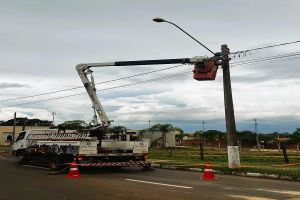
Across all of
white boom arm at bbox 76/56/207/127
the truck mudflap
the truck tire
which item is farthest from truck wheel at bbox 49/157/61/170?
white boom arm at bbox 76/56/207/127

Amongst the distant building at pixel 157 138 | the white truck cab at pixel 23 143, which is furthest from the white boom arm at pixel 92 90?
the distant building at pixel 157 138

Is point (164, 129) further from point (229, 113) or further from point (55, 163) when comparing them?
point (55, 163)

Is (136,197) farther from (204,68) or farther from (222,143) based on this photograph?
Answer: (222,143)

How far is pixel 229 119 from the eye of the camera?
2116 centimetres

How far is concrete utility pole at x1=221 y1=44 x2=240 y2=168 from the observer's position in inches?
821

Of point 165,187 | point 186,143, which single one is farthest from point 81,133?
point 186,143

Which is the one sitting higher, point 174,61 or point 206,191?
point 174,61

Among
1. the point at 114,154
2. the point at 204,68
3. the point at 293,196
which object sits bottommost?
the point at 293,196

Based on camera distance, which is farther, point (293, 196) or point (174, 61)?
point (174, 61)

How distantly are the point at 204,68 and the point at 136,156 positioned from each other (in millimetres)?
5615

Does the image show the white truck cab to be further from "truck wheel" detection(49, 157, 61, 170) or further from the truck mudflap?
the truck mudflap

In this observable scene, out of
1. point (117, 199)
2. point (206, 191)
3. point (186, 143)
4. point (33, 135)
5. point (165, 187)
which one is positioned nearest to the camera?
point (117, 199)

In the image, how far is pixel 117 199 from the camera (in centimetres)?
1100

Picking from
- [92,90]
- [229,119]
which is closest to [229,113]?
[229,119]
